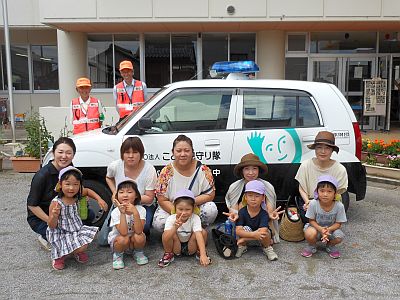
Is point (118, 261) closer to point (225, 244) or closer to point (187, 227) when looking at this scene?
point (187, 227)

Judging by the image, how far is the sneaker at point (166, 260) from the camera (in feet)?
13.0

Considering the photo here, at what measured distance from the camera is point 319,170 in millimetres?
4523

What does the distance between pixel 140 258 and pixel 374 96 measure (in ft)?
35.3

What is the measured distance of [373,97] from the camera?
41.7ft

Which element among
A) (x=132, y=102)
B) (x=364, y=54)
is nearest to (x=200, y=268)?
(x=132, y=102)

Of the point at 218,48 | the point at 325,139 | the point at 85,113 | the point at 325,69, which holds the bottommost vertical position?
the point at 325,139

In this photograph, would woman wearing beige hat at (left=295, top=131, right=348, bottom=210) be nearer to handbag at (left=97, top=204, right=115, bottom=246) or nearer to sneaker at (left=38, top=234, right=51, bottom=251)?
handbag at (left=97, top=204, right=115, bottom=246)

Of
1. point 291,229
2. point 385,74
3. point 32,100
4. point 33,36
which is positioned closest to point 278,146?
point 291,229

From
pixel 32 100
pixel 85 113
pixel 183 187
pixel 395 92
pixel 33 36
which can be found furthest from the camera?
pixel 32 100

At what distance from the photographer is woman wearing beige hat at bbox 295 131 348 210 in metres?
4.46

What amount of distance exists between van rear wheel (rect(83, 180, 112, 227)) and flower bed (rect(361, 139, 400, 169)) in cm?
529

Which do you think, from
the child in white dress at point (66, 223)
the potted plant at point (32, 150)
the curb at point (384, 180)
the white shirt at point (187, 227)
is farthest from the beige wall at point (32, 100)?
the white shirt at point (187, 227)

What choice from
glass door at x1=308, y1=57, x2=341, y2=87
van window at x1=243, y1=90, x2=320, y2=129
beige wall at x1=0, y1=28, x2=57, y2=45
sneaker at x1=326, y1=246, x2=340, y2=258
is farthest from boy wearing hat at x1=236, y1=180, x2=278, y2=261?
beige wall at x1=0, y1=28, x2=57, y2=45

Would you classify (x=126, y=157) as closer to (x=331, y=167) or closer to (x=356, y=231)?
(x=331, y=167)
